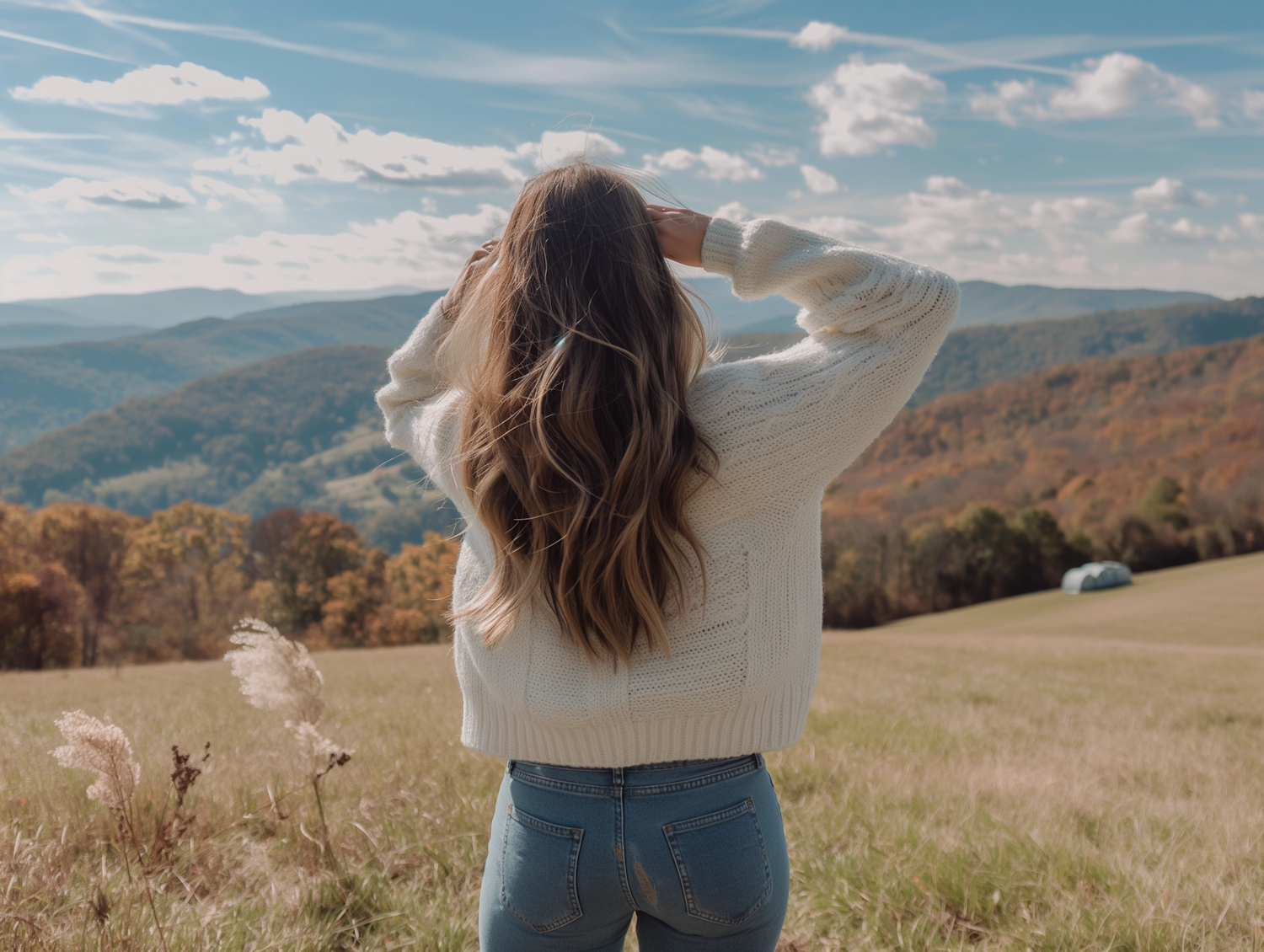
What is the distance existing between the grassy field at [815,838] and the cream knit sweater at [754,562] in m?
1.40

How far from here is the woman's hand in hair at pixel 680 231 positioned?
170cm

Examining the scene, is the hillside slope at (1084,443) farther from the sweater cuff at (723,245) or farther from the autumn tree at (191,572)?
the autumn tree at (191,572)

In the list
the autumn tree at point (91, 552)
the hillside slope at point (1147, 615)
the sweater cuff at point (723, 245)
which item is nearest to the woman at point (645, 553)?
the sweater cuff at point (723, 245)

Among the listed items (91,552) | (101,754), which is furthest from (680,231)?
(91,552)

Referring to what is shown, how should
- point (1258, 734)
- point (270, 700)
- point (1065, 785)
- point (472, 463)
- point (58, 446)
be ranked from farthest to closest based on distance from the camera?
point (58, 446) → point (1258, 734) → point (1065, 785) → point (270, 700) → point (472, 463)

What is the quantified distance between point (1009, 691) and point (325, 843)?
8288mm

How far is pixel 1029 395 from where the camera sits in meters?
131

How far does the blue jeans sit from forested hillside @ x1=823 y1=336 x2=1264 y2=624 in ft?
168

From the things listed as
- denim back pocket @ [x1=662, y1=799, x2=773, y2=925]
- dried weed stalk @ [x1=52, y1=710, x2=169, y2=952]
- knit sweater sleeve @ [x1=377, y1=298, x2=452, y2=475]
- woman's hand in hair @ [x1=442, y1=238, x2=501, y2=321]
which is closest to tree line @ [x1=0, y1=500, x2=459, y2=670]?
dried weed stalk @ [x1=52, y1=710, x2=169, y2=952]

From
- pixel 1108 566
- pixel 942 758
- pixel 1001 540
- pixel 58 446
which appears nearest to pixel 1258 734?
pixel 942 758

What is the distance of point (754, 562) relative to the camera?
59.7 inches

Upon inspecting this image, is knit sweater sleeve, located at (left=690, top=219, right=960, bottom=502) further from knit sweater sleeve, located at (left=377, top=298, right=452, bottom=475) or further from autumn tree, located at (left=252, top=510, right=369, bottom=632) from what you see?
autumn tree, located at (left=252, top=510, right=369, bottom=632)

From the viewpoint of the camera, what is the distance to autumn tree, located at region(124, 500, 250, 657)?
36219 millimetres

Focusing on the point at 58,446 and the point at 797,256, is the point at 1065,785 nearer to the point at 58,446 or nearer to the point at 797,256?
the point at 797,256
